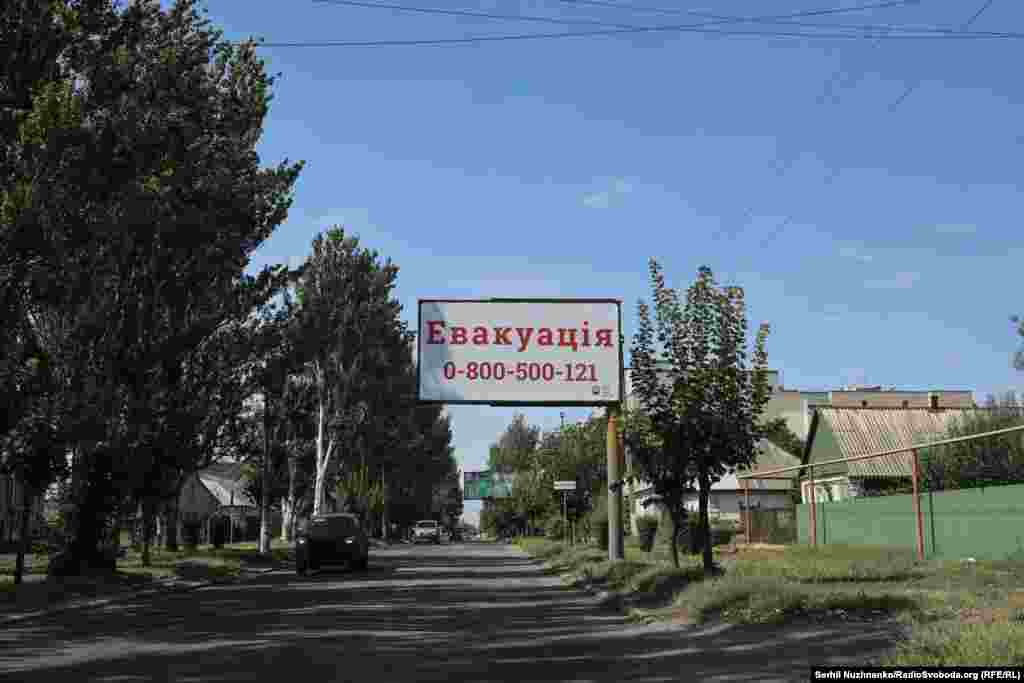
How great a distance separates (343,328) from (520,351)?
80.1ft

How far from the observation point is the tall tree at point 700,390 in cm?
1823

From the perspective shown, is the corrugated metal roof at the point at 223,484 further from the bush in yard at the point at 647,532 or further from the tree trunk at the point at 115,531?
the tree trunk at the point at 115,531

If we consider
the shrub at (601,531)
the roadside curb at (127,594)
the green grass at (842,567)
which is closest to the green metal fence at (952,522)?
the green grass at (842,567)

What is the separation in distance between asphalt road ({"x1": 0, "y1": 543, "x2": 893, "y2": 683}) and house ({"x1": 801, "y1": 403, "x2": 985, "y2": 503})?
105ft

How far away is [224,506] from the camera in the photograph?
98062 millimetres

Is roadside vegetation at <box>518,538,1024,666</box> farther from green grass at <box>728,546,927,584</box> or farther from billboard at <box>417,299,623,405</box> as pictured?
billboard at <box>417,299,623,405</box>

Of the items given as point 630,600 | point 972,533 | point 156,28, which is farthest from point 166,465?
point 972,533

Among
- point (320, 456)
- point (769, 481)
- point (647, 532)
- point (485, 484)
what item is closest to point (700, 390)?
point (647, 532)

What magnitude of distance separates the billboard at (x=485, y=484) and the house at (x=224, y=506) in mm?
16820

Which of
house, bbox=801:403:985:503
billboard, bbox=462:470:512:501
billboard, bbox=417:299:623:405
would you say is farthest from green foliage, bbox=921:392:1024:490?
billboard, bbox=462:470:512:501

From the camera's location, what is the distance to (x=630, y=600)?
1762 centimetres

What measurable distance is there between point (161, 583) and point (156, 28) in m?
12.3

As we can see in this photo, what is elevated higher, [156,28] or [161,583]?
[156,28]

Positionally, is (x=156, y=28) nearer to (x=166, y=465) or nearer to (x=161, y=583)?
(x=166, y=465)
